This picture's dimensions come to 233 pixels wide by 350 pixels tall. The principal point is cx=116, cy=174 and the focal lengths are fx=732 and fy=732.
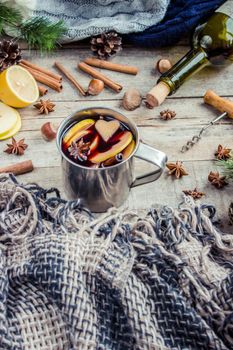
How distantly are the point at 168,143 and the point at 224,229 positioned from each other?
0.86 feet

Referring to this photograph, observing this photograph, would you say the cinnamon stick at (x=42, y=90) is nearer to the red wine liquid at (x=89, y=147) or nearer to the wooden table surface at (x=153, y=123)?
the wooden table surface at (x=153, y=123)

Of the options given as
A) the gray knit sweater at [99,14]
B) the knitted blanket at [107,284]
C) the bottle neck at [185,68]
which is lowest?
the knitted blanket at [107,284]

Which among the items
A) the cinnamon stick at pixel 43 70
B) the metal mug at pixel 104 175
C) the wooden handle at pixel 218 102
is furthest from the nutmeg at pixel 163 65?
the metal mug at pixel 104 175

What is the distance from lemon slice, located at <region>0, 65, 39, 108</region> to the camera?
64.8 inches

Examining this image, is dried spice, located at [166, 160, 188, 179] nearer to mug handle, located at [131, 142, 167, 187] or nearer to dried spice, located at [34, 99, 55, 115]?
mug handle, located at [131, 142, 167, 187]

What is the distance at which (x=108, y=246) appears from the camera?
1.33 meters

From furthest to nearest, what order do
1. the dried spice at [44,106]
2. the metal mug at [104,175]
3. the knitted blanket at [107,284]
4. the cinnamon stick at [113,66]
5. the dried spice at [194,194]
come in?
1. the cinnamon stick at [113,66]
2. the dried spice at [44,106]
3. the dried spice at [194,194]
4. the metal mug at [104,175]
5. the knitted blanket at [107,284]

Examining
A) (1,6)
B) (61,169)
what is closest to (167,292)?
(61,169)

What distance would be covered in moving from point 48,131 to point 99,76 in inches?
8.9

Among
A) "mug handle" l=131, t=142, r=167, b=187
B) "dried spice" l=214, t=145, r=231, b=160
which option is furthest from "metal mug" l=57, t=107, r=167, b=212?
"dried spice" l=214, t=145, r=231, b=160

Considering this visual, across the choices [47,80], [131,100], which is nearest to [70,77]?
[47,80]

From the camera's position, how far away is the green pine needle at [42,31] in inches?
70.0

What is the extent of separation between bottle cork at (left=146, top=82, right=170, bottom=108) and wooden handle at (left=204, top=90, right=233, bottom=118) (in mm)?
96

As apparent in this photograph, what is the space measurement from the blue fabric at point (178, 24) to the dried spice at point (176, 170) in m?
0.38
